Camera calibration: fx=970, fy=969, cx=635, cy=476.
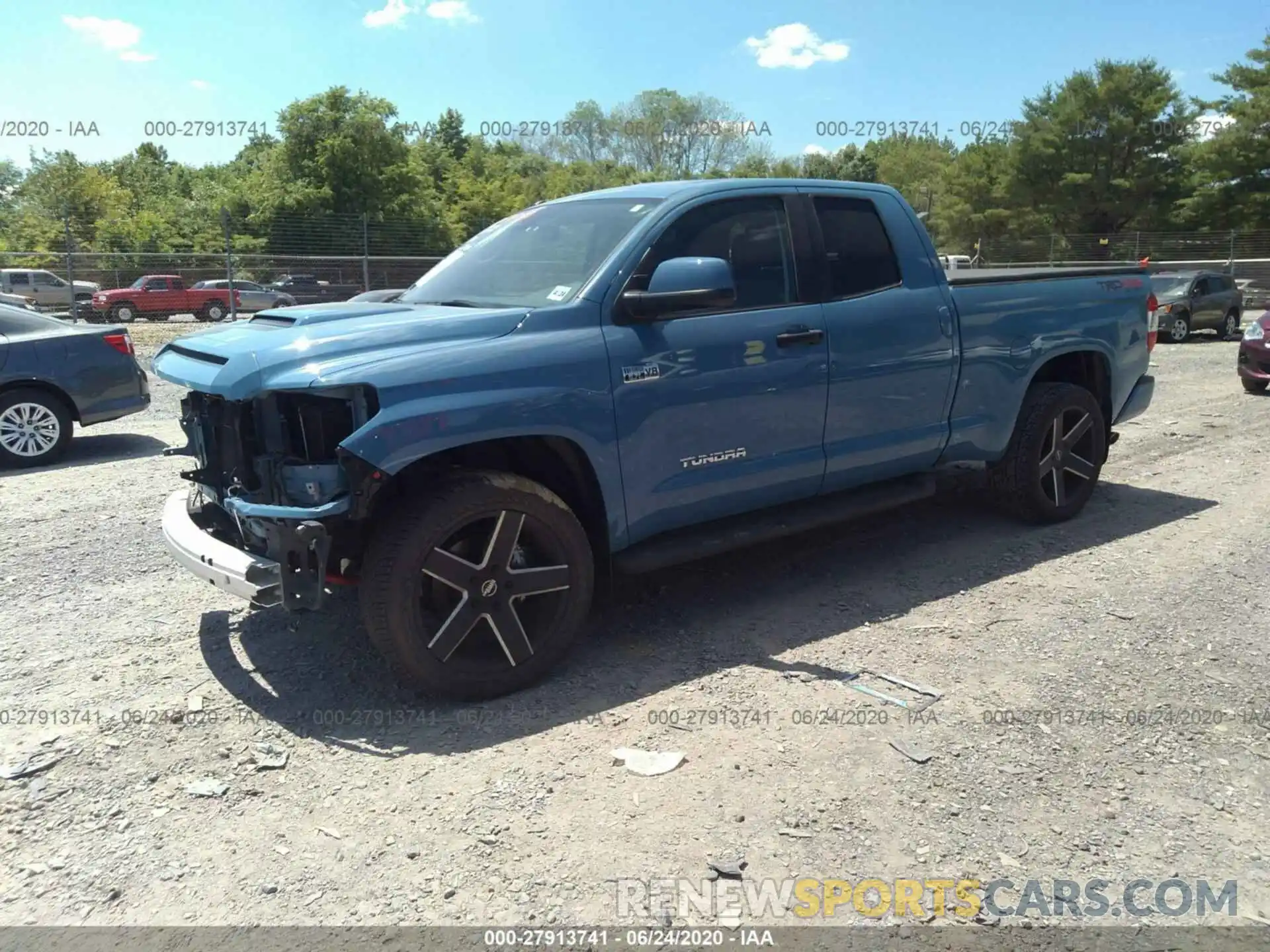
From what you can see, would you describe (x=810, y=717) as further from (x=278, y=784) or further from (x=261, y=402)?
(x=261, y=402)

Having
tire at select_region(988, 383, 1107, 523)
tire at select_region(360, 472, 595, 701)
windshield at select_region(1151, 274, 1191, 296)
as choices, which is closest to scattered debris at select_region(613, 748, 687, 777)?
tire at select_region(360, 472, 595, 701)

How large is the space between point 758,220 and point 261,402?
7.97ft

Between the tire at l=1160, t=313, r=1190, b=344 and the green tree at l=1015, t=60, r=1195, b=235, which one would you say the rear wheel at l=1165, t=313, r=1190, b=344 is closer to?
the tire at l=1160, t=313, r=1190, b=344

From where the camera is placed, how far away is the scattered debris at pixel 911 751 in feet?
11.2

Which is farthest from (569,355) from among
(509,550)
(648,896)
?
(648,896)

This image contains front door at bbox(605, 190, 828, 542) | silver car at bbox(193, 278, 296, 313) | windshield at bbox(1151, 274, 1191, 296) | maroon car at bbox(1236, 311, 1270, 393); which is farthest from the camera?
silver car at bbox(193, 278, 296, 313)

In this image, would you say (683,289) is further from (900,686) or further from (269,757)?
(269,757)

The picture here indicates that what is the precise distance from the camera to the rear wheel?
19953mm

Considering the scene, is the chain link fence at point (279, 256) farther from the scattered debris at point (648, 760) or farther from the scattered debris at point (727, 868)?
the scattered debris at point (727, 868)

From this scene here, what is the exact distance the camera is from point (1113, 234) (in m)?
39.2

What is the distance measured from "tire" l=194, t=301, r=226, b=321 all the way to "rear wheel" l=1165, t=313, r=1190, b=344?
75.9 ft

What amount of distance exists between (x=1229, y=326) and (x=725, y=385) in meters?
21.5

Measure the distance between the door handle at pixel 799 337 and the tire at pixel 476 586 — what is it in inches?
52.1

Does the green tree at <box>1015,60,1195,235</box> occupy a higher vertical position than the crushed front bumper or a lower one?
higher
